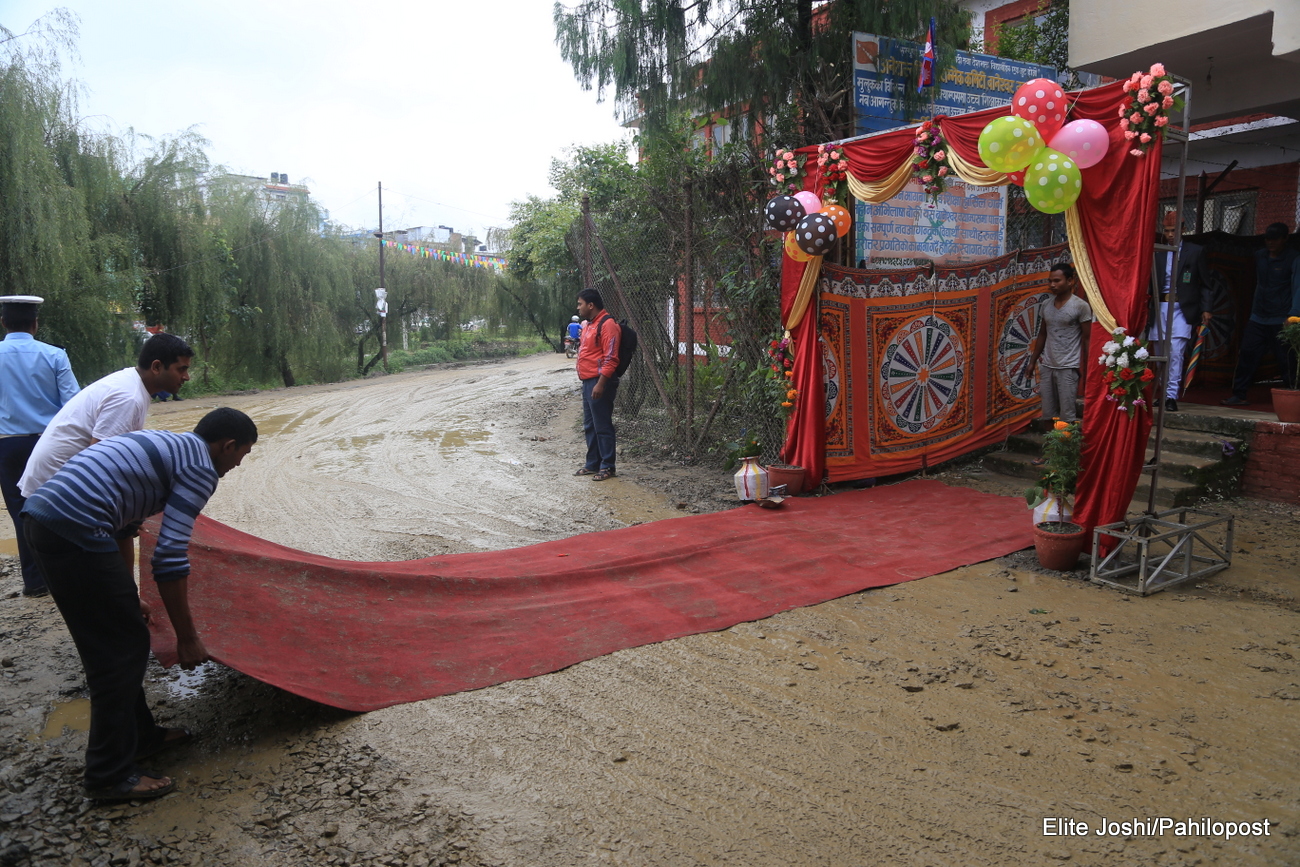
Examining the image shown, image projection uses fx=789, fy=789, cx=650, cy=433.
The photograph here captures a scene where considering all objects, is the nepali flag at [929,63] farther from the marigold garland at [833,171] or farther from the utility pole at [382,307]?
the utility pole at [382,307]

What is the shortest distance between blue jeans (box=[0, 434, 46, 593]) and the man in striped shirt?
2738mm

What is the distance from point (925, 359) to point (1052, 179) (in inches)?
111

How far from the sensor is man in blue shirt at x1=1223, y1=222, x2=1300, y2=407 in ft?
25.9

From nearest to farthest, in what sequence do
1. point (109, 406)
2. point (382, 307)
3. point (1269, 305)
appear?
point (109, 406)
point (1269, 305)
point (382, 307)

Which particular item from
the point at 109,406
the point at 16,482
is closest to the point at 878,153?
the point at 109,406

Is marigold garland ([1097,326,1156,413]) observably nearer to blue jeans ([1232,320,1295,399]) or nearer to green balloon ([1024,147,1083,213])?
green balloon ([1024,147,1083,213])

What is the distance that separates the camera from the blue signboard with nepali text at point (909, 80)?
27.8 ft

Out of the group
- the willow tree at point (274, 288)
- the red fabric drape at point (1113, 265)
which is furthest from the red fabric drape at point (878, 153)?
the willow tree at point (274, 288)

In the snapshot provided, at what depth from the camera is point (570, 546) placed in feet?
18.9

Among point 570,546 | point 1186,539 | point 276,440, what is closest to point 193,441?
point 570,546

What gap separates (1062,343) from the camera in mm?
7258

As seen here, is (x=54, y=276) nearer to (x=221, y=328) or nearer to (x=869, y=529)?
(x=221, y=328)

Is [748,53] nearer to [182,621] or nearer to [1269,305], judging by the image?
[1269,305]

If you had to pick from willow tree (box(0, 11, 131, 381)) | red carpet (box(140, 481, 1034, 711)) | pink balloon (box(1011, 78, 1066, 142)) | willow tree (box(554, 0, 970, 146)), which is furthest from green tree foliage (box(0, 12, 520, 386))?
pink balloon (box(1011, 78, 1066, 142))
